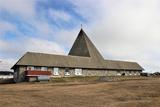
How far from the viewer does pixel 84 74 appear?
6250 centimetres

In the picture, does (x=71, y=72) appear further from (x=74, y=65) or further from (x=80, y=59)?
(x=80, y=59)

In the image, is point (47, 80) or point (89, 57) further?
point (89, 57)

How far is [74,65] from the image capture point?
60656 millimetres

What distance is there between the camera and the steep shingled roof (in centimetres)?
5619

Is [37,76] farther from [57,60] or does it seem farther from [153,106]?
[153,106]

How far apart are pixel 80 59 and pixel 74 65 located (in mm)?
3851

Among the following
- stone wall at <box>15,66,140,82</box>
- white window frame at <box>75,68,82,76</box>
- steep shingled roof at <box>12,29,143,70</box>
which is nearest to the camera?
stone wall at <box>15,66,140,82</box>

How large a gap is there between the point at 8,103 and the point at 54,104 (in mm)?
3308

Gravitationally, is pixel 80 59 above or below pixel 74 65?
above

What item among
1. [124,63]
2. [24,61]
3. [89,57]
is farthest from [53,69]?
[124,63]

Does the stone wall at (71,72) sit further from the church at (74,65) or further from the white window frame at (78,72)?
the white window frame at (78,72)

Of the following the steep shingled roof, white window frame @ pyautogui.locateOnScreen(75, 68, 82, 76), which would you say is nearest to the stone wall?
white window frame @ pyautogui.locateOnScreen(75, 68, 82, 76)

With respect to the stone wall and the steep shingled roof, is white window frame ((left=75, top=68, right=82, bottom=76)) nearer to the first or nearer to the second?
the stone wall

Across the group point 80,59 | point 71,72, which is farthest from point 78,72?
point 80,59
